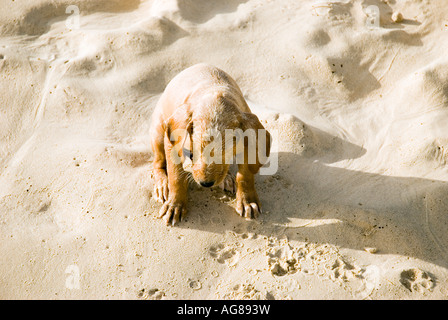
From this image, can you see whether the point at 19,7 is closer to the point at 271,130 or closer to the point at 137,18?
the point at 137,18

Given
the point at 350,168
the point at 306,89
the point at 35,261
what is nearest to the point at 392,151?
the point at 350,168

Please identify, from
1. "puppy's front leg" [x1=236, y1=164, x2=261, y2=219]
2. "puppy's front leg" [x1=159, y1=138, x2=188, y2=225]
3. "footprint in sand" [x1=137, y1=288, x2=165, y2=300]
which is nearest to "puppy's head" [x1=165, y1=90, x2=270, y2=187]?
"puppy's front leg" [x1=159, y1=138, x2=188, y2=225]

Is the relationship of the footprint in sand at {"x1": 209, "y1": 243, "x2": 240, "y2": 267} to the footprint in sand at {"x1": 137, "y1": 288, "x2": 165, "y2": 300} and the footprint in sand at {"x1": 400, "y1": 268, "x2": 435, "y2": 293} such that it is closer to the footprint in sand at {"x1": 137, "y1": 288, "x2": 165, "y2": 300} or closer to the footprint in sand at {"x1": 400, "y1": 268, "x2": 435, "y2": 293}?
the footprint in sand at {"x1": 137, "y1": 288, "x2": 165, "y2": 300}

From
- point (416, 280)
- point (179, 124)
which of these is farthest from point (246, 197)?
point (416, 280)

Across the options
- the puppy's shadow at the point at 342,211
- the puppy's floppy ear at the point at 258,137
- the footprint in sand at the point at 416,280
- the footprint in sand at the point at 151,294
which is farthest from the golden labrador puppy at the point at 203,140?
the footprint in sand at the point at 416,280

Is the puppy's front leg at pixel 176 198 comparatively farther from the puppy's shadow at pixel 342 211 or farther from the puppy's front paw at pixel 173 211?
the puppy's shadow at pixel 342 211

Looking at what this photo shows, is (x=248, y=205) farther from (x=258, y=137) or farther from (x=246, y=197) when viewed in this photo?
(x=258, y=137)
